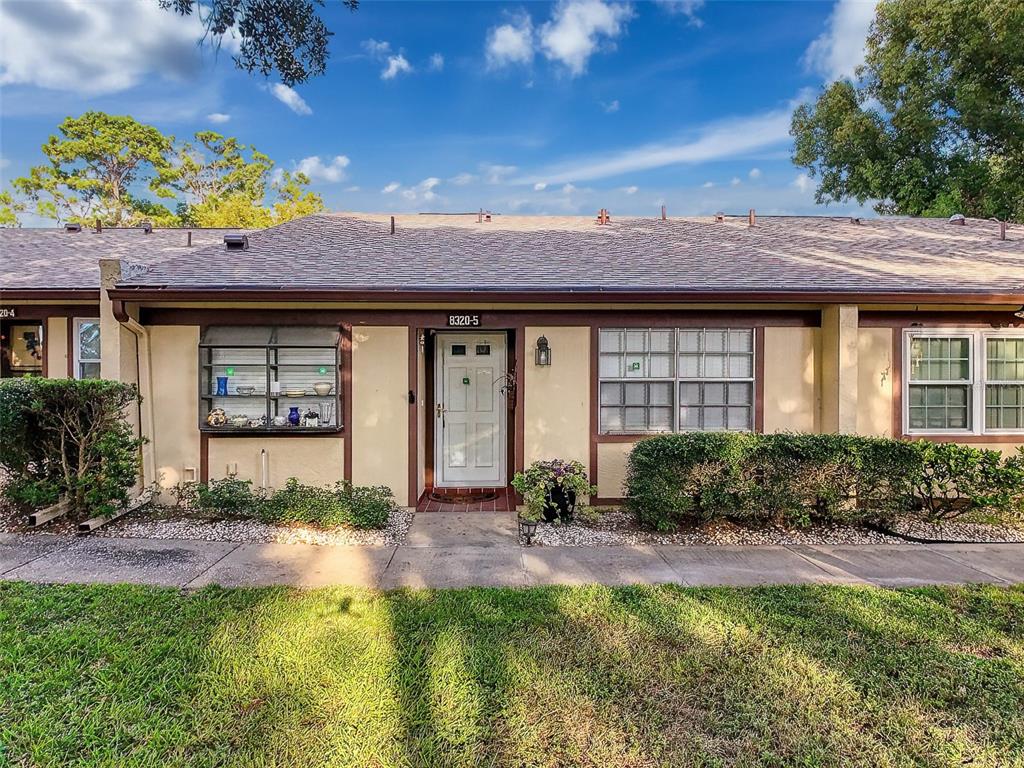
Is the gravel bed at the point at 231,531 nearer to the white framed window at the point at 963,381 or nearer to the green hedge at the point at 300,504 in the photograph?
the green hedge at the point at 300,504

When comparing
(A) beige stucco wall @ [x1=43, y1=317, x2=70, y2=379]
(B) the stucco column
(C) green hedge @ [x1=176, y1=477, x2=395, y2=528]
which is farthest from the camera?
(A) beige stucco wall @ [x1=43, y1=317, x2=70, y2=379]

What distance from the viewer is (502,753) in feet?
7.04

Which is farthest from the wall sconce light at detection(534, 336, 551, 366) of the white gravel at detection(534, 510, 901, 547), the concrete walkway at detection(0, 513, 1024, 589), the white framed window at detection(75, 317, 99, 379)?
the white framed window at detection(75, 317, 99, 379)

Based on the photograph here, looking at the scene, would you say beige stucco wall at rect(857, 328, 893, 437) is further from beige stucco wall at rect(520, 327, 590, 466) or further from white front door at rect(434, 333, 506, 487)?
white front door at rect(434, 333, 506, 487)

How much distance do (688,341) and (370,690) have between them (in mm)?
4991

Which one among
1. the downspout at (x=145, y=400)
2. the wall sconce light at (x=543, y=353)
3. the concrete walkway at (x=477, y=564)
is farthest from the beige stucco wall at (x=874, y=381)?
the downspout at (x=145, y=400)

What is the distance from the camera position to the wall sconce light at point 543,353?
602 cm

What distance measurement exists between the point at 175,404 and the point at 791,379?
7.30 metres

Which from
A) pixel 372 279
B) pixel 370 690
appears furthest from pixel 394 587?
pixel 372 279

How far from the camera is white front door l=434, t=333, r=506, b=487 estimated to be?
689cm

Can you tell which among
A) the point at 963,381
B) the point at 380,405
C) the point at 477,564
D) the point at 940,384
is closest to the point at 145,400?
the point at 380,405

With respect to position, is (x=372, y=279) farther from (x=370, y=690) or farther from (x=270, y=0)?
(x=370, y=690)

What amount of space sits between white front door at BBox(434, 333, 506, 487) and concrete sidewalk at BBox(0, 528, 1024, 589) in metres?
1.92

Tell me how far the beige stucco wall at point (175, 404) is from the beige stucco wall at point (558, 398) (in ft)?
12.7
